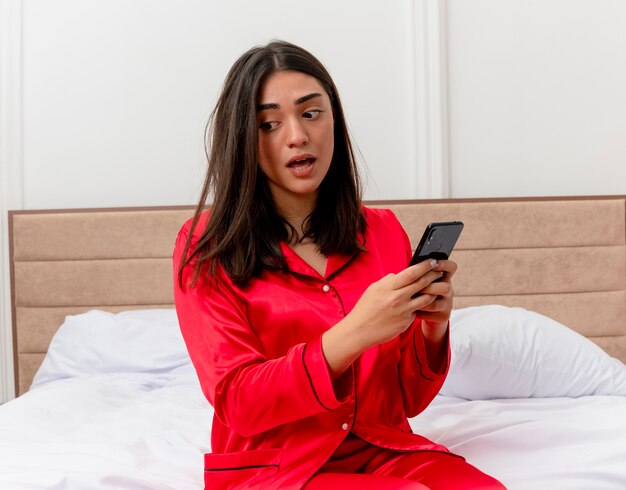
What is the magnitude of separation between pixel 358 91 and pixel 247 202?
1.79 metres

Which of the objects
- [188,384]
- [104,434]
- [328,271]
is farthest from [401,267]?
[188,384]

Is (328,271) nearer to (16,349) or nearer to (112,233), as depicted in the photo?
(112,233)

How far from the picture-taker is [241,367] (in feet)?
4.04

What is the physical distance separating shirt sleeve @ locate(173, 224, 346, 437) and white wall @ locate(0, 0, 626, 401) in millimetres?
1766

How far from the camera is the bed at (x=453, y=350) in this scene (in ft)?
5.22

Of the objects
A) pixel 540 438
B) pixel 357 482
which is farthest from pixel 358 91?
pixel 357 482

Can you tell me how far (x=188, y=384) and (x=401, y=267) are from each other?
3.89ft

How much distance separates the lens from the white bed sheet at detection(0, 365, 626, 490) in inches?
56.5

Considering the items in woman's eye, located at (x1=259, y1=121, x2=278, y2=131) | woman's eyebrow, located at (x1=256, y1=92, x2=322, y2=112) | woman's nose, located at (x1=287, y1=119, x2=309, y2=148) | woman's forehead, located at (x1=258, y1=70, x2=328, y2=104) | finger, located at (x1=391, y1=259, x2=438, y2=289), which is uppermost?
woman's forehead, located at (x1=258, y1=70, x2=328, y2=104)

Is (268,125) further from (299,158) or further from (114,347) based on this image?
(114,347)

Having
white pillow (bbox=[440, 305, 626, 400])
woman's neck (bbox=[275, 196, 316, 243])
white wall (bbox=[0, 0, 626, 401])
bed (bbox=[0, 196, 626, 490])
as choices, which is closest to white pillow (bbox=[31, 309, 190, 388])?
bed (bbox=[0, 196, 626, 490])

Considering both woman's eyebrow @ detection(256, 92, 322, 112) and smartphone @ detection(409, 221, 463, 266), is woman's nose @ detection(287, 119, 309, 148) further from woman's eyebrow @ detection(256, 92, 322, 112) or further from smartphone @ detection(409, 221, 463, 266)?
smartphone @ detection(409, 221, 463, 266)

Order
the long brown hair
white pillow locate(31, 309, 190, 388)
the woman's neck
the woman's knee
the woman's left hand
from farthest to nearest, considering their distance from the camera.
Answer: white pillow locate(31, 309, 190, 388) → the woman's neck → the long brown hair → the woman's left hand → the woman's knee

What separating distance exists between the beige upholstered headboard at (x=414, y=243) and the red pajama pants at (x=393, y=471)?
5.48 ft
